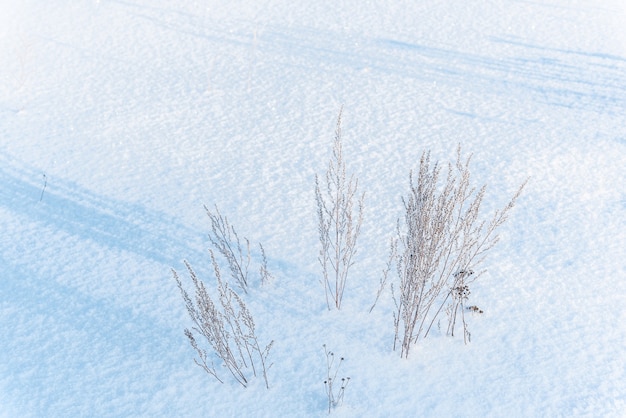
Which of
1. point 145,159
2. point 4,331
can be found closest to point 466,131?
point 145,159

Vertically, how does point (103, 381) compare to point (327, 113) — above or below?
below

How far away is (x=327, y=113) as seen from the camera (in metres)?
6.00

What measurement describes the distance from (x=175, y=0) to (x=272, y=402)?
→ 7.73 m

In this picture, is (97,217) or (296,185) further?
(296,185)

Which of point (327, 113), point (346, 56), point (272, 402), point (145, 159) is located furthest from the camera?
point (346, 56)

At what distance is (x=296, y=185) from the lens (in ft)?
16.1

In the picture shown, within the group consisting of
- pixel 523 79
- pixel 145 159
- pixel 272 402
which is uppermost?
pixel 523 79

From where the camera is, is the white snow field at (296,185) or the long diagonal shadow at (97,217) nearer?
the white snow field at (296,185)

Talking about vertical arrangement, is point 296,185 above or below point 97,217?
above

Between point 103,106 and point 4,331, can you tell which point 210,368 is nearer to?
point 4,331

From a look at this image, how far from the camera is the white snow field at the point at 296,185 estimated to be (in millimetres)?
3238

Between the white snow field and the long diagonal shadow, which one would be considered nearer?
the white snow field

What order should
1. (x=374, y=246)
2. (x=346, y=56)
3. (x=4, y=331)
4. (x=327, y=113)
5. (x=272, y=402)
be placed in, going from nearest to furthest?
(x=272, y=402)
(x=4, y=331)
(x=374, y=246)
(x=327, y=113)
(x=346, y=56)

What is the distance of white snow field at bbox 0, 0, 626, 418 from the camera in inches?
127
